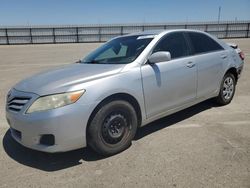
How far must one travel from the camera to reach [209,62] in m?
4.68

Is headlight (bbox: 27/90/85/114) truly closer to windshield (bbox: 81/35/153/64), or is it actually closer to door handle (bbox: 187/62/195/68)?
windshield (bbox: 81/35/153/64)

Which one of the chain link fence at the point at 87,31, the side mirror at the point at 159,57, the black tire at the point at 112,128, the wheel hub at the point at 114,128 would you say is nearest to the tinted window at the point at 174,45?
the side mirror at the point at 159,57

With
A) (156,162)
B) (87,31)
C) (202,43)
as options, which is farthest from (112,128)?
(87,31)

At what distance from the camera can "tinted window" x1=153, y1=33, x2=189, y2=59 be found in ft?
13.5

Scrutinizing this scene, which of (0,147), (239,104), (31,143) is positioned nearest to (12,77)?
(0,147)

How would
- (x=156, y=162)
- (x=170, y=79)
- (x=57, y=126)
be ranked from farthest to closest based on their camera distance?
(x=170, y=79) < (x=156, y=162) < (x=57, y=126)

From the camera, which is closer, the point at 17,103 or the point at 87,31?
the point at 17,103

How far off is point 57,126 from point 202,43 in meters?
3.17

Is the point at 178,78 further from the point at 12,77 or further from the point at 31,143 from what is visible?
the point at 12,77

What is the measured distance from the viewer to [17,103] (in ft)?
10.7

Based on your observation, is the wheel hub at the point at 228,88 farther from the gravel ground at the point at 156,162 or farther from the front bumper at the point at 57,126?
the front bumper at the point at 57,126

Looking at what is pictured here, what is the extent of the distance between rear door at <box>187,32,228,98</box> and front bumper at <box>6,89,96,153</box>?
2274 mm

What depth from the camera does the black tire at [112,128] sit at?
3.21 m

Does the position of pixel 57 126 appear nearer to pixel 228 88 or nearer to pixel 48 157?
pixel 48 157
